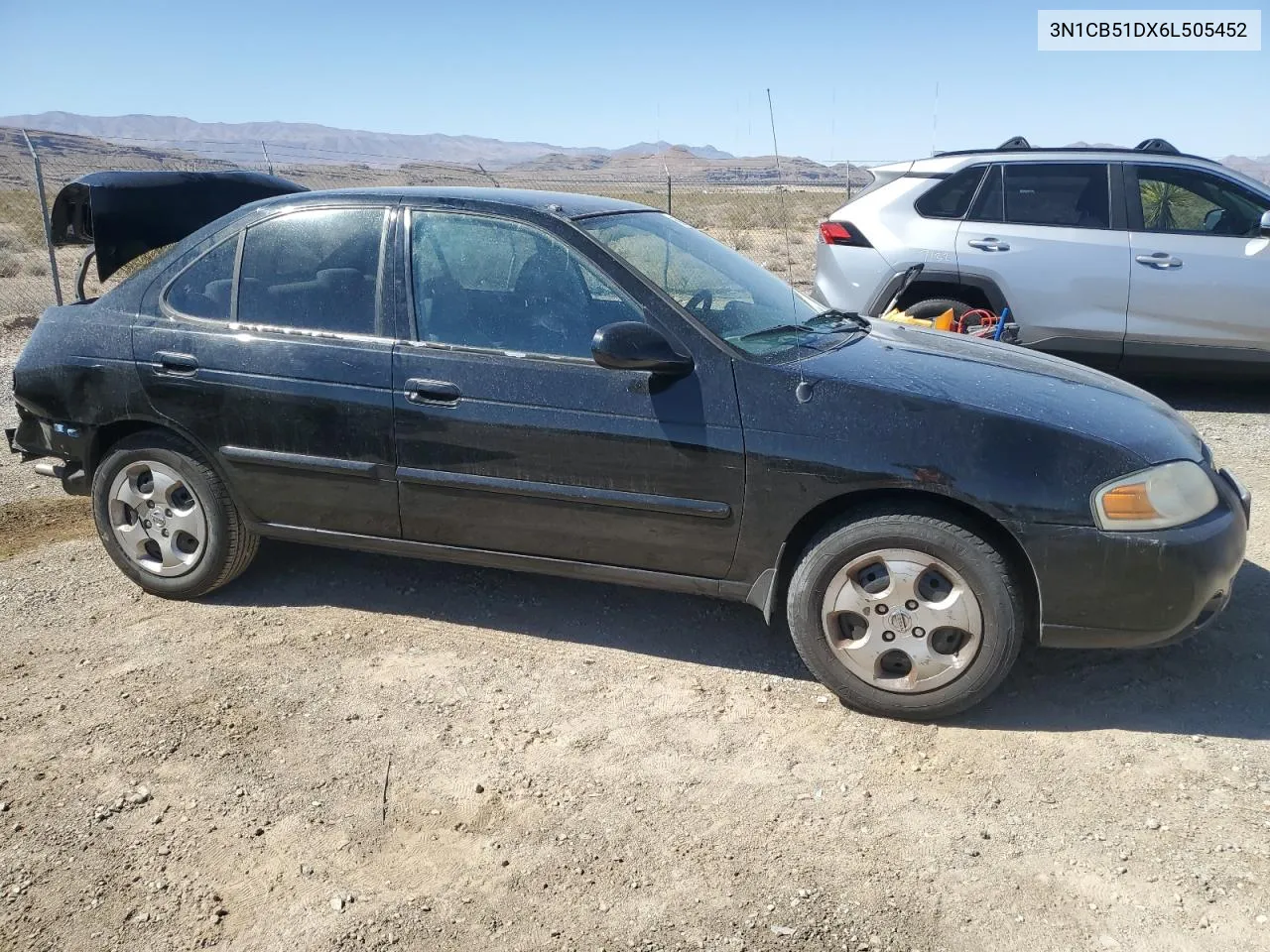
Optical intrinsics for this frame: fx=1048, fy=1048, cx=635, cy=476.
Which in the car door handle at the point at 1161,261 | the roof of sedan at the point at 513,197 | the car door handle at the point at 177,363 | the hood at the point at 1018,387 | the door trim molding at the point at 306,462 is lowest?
the door trim molding at the point at 306,462

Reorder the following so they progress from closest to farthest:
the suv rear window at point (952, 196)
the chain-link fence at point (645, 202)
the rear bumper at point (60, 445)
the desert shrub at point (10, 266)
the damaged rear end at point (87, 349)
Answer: the damaged rear end at point (87, 349) → the rear bumper at point (60, 445) → the suv rear window at point (952, 196) → the chain-link fence at point (645, 202) → the desert shrub at point (10, 266)

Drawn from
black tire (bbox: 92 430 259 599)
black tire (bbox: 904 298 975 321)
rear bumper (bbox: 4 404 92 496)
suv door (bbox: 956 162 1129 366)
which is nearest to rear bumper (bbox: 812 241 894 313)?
black tire (bbox: 904 298 975 321)

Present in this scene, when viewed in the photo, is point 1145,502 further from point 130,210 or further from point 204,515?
point 130,210

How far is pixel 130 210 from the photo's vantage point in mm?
5086

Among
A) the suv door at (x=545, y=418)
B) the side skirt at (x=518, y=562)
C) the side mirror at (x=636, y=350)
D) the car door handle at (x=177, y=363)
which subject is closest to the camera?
the side mirror at (x=636, y=350)

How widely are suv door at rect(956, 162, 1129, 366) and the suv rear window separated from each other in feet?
0.31

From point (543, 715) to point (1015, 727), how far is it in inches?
62.4

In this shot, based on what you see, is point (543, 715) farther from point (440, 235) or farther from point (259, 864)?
point (440, 235)

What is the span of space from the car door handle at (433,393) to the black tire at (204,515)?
1006 millimetres

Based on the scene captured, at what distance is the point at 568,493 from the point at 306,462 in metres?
1.10

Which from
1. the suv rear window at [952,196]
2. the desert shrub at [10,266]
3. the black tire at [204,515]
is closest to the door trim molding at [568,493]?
the black tire at [204,515]

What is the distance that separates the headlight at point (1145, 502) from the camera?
3275 millimetres

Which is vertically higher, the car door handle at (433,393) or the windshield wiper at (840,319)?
the windshield wiper at (840,319)

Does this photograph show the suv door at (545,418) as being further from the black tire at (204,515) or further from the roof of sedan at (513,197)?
the black tire at (204,515)
